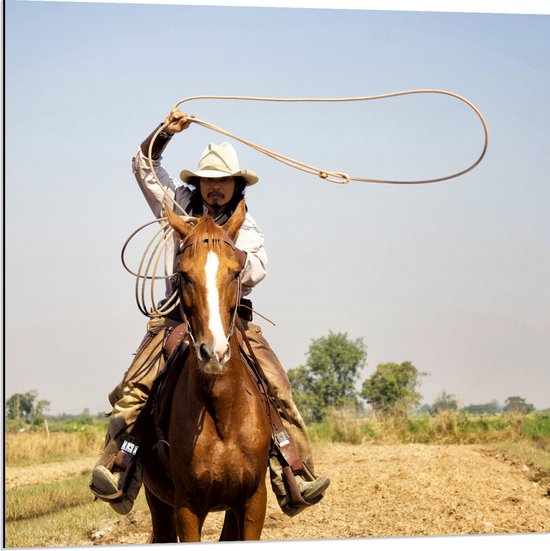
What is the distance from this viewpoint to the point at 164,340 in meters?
7.26

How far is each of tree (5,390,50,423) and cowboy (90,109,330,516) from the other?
16294 mm

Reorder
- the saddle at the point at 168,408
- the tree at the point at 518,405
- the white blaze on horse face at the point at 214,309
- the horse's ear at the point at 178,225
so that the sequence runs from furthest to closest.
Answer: the tree at the point at 518,405
the saddle at the point at 168,408
the horse's ear at the point at 178,225
the white blaze on horse face at the point at 214,309

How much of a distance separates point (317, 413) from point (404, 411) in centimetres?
533

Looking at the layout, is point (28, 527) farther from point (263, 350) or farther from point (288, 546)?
point (263, 350)

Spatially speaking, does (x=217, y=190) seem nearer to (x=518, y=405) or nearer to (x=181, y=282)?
(x=181, y=282)

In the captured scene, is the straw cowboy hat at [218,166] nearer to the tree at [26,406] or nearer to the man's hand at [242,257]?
the man's hand at [242,257]

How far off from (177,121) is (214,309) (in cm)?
208

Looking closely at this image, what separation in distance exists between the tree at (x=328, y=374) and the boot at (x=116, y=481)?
58.2ft

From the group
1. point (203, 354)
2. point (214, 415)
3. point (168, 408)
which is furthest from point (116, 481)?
point (203, 354)

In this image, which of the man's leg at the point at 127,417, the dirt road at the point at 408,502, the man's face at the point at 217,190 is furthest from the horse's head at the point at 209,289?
the dirt road at the point at 408,502

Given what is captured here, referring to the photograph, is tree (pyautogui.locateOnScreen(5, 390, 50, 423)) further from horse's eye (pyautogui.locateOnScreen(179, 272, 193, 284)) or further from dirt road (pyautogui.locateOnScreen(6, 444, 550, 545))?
horse's eye (pyautogui.locateOnScreen(179, 272, 193, 284))

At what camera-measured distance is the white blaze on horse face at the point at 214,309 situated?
5.54 metres

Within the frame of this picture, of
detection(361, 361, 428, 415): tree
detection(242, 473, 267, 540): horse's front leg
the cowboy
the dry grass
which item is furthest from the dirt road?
detection(361, 361, 428, 415): tree

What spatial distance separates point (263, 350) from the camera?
7250 millimetres
